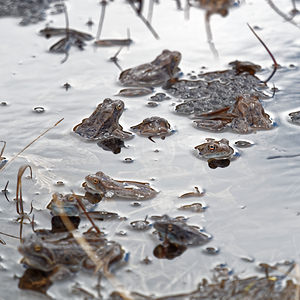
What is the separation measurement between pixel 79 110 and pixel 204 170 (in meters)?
1.41

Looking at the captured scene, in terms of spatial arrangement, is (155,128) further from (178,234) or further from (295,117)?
(178,234)

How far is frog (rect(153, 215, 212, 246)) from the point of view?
147 inches

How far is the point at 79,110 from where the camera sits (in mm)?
5445

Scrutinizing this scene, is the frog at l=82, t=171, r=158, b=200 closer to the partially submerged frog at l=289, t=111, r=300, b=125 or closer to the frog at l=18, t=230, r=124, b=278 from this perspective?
the frog at l=18, t=230, r=124, b=278

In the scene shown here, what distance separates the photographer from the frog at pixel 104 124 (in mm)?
5051

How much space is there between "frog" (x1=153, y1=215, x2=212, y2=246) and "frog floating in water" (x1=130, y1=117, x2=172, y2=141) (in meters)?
1.35

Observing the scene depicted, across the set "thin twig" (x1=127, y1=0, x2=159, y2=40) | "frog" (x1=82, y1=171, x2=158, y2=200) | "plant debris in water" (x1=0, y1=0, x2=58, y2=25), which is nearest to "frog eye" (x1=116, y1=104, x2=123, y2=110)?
"frog" (x1=82, y1=171, x2=158, y2=200)


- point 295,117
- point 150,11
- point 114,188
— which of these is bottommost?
point 295,117

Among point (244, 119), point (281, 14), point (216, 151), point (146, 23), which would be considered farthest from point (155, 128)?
point (281, 14)

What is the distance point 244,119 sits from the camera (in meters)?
5.12

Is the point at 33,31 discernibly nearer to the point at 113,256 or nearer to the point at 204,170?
the point at 204,170

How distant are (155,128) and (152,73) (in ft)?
3.33

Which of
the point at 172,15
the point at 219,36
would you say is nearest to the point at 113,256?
the point at 219,36

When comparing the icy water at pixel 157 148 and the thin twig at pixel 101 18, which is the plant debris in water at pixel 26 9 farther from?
the thin twig at pixel 101 18
